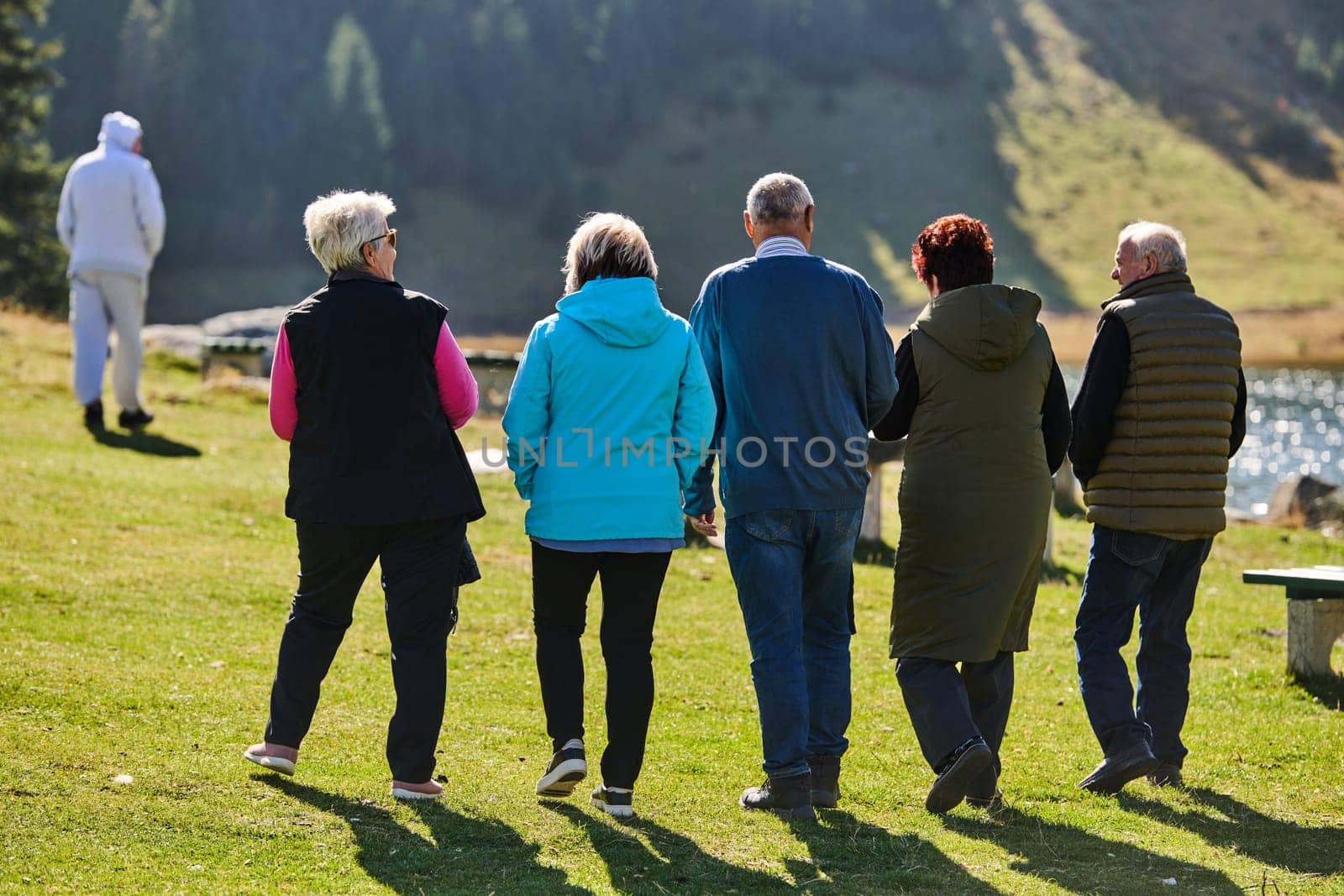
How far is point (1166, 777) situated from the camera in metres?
5.98

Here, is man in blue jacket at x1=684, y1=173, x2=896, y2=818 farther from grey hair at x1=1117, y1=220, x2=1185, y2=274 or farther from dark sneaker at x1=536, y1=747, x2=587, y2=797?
grey hair at x1=1117, y1=220, x2=1185, y2=274

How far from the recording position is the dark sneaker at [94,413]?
1341 centimetres

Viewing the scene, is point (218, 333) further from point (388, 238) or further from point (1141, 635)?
point (1141, 635)

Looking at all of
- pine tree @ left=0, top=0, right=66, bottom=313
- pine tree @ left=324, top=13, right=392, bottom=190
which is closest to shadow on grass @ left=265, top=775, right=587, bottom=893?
pine tree @ left=0, top=0, right=66, bottom=313

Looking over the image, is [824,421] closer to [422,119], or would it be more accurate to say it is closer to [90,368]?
[90,368]

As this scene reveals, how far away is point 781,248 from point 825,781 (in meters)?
1.97

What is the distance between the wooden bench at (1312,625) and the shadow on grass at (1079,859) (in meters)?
3.00

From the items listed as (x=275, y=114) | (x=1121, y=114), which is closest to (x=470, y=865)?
(x=275, y=114)

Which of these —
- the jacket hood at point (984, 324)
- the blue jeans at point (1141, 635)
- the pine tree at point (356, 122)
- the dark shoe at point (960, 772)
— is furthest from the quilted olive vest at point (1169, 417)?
the pine tree at point (356, 122)

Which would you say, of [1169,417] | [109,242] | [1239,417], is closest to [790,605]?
[1169,417]

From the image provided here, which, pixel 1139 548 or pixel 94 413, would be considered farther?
pixel 94 413

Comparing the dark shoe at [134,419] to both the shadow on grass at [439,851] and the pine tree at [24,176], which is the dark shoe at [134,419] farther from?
the pine tree at [24,176]

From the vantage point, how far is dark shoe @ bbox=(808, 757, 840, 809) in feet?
17.6

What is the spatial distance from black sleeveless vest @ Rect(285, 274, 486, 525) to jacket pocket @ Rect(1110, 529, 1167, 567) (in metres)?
2.64
